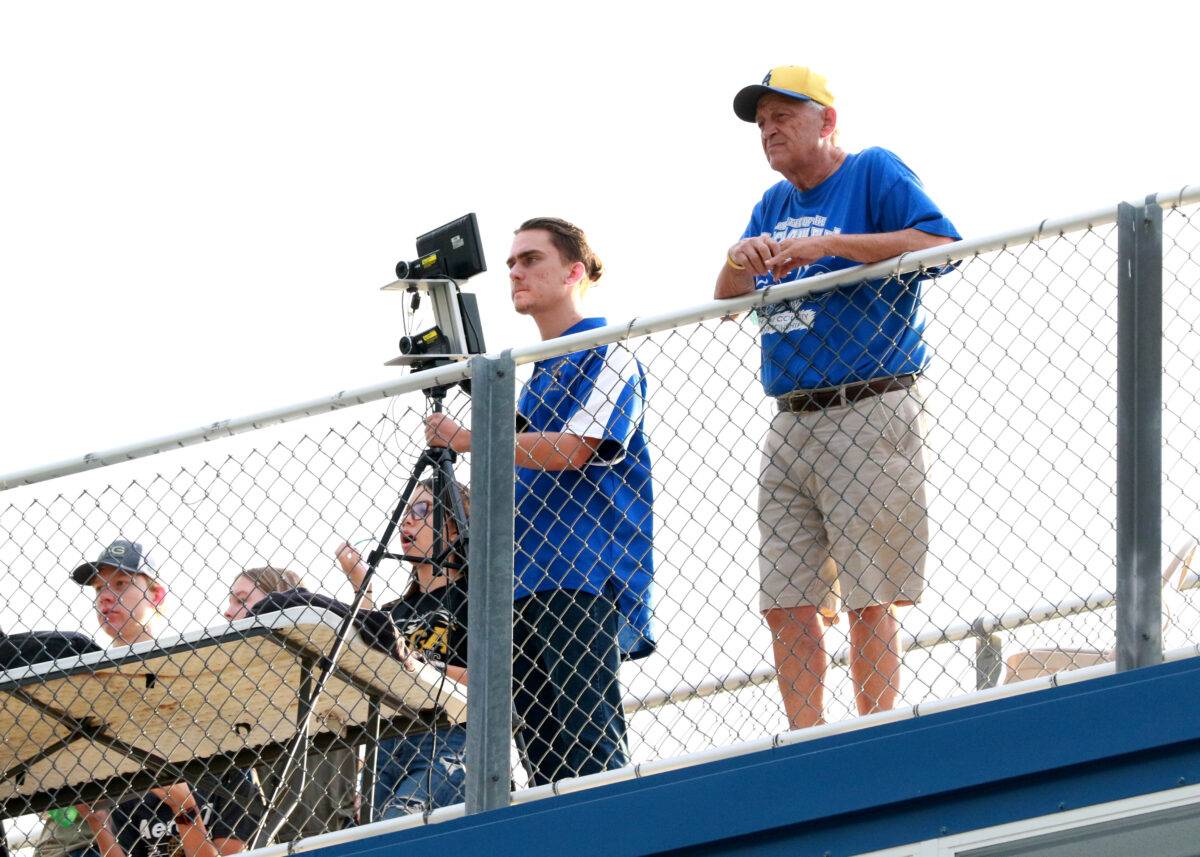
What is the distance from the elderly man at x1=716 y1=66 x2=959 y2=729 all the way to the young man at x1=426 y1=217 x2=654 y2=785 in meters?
0.36

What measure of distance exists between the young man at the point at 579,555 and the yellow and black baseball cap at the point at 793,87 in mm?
954

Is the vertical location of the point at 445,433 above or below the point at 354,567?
above

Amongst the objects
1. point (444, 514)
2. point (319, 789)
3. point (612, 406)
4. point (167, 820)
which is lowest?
point (167, 820)

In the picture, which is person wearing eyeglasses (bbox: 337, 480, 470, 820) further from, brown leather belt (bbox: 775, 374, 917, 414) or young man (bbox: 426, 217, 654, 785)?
brown leather belt (bbox: 775, 374, 917, 414)

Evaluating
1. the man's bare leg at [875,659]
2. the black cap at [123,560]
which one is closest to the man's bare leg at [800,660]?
the man's bare leg at [875,659]

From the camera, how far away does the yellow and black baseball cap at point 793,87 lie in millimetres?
4785

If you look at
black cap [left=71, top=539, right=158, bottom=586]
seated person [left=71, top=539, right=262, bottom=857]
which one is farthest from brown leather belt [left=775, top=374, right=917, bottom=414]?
black cap [left=71, top=539, right=158, bottom=586]

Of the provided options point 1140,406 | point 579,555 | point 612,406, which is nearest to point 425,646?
point 579,555

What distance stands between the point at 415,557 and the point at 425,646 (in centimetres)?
34

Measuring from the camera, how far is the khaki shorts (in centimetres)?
420

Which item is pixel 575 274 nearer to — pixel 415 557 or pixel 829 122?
pixel 829 122

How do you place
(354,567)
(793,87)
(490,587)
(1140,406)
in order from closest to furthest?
(1140,406), (490,587), (354,567), (793,87)

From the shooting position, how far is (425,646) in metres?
4.88

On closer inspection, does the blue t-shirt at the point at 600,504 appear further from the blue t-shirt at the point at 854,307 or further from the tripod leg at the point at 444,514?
the blue t-shirt at the point at 854,307
